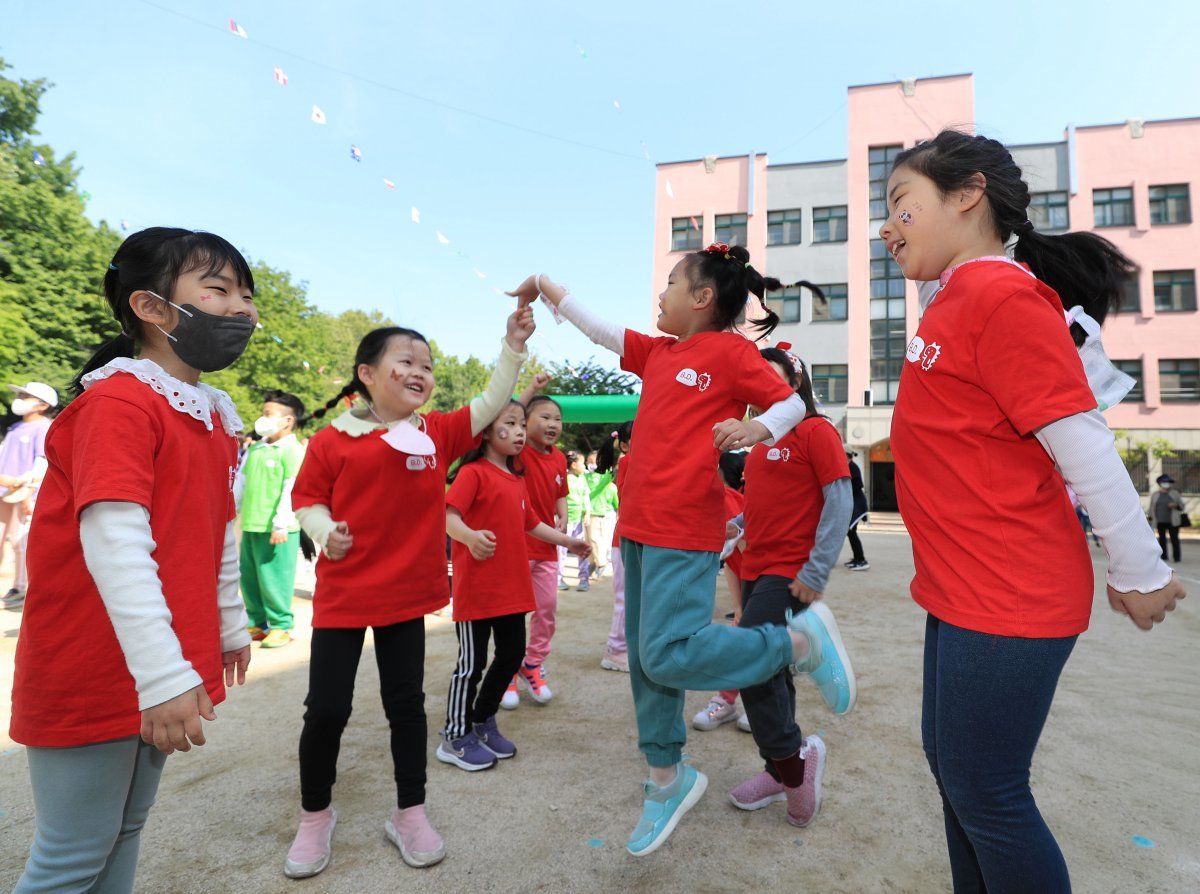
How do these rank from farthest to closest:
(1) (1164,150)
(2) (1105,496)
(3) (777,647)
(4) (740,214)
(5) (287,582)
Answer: (4) (740,214), (1) (1164,150), (5) (287,582), (3) (777,647), (2) (1105,496)

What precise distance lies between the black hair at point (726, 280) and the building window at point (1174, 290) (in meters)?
28.8

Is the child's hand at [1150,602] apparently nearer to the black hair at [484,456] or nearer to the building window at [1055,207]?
the black hair at [484,456]

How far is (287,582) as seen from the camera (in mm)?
5539

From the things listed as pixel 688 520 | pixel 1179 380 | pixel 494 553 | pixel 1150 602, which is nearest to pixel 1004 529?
pixel 1150 602

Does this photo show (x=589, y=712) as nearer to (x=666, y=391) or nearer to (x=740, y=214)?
(x=666, y=391)

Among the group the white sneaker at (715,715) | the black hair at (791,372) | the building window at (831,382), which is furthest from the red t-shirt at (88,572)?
the building window at (831,382)

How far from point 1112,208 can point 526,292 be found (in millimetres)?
29655

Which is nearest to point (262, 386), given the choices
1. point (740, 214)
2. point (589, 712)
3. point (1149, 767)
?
point (740, 214)

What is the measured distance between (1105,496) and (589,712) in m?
3.05

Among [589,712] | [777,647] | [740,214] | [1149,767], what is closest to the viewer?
[777,647]

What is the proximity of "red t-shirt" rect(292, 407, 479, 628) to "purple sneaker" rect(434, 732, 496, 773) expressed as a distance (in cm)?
94

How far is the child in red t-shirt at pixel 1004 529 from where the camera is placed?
1270 millimetres

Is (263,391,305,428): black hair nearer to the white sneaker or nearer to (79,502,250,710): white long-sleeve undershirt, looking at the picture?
the white sneaker

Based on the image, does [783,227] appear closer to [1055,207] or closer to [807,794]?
[1055,207]
